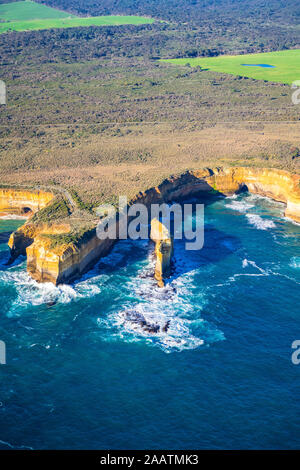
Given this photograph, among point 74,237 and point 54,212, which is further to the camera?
point 54,212

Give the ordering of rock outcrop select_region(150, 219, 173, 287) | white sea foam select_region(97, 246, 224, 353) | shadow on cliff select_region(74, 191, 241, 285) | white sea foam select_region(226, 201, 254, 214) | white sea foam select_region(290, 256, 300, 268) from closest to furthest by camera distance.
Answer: white sea foam select_region(97, 246, 224, 353)
rock outcrop select_region(150, 219, 173, 287)
shadow on cliff select_region(74, 191, 241, 285)
white sea foam select_region(290, 256, 300, 268)
white sea foam select_region(226, 201, 254, 214)

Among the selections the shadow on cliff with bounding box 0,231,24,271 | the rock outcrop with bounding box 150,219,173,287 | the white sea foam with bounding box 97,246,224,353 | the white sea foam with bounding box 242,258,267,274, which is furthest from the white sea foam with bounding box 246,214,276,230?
the shadow on cliff with bounding box 0,231,24,271

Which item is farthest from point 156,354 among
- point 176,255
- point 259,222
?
point 259,222

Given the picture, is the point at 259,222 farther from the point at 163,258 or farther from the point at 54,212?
the point at 54,212

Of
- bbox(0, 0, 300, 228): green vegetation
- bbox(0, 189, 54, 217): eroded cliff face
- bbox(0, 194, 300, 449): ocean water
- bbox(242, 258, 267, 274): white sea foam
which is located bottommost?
bbox(0, 194, 300, 449): ocean water

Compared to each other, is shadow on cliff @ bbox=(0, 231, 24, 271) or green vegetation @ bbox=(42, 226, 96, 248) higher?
green vegetation @ bbox=(42, 226, 96, 248)

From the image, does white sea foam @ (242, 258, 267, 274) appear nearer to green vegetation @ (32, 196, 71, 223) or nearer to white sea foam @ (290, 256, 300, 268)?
white sea foam @ (290, 256, 300, 268)

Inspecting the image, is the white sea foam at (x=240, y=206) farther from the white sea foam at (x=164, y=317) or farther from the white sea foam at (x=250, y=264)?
the white sea foam at (x=164, y=317)
